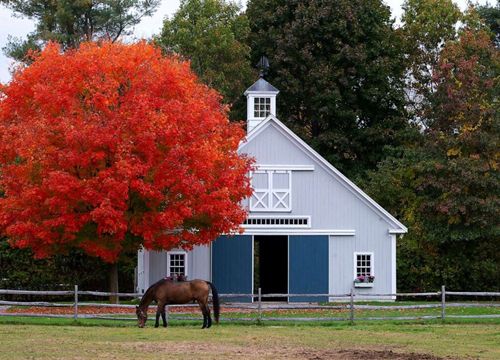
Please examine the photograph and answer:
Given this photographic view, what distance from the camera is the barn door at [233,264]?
3888 cm

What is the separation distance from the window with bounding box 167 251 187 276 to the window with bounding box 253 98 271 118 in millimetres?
6383

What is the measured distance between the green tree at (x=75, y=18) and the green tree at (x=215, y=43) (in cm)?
217

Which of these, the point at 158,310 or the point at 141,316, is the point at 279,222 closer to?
the point at 158,310

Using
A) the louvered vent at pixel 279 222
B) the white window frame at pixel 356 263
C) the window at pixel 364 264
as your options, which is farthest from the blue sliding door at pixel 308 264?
the window at pixel 364 264

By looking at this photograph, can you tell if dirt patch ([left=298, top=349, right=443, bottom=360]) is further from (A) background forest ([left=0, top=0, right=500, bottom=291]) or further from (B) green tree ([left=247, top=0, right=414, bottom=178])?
(B) green tree ([left=247, top=0, right=414, bottom=178])

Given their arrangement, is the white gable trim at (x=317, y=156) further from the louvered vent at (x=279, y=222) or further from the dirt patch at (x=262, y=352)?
the dirt patch at (x=262, y=352)

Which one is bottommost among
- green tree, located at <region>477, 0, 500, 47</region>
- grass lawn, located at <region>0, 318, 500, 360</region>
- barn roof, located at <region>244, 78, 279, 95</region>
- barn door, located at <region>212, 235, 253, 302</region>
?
grass lawn, located at <region>0, 318, 500, 360</region>

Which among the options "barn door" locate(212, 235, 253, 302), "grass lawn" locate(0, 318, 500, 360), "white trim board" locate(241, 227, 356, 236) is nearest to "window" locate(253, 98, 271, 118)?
"white trim board" locate(241, 227, 356, 236)

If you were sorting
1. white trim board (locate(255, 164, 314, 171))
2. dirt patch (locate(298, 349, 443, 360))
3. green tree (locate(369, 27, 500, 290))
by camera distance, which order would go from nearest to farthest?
dirt patch (locate(298, 349, 443, 360)) → white trim board (locate(255, 164, 314, 171)) → green tree (locate(369, 27, 500, 290))

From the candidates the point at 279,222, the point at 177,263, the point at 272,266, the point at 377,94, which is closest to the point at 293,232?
the point at 279,222

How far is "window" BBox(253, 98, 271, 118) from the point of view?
137ft

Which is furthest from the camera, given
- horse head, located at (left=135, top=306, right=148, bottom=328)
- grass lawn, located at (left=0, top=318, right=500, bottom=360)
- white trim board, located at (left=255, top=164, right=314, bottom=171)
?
white trim board, located at (left=255, top=164, right=314, bottom=171)

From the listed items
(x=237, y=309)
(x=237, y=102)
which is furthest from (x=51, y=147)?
(x=237, y=102)

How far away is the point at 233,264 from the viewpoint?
39.1 m
